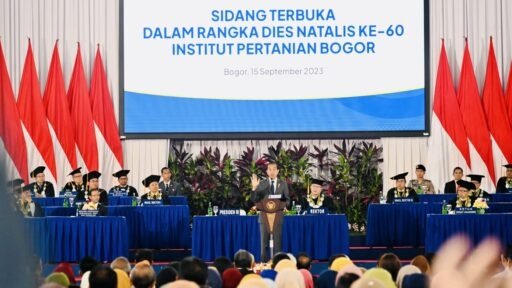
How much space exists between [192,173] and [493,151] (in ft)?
18.3

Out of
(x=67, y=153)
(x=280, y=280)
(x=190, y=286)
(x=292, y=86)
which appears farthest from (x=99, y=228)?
(x=190, y=286)

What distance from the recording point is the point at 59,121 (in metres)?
15.7

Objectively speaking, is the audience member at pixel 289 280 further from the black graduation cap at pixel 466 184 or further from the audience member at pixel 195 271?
the black graduation cap at pixel 466 184

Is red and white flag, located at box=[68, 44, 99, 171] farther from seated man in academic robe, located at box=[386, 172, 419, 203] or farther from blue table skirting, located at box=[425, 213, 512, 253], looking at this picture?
blue table skirting, located at box=[425, 213, 512, 253]

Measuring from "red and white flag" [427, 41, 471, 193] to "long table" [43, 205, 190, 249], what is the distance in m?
5.47

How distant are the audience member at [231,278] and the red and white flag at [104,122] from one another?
11327 mm

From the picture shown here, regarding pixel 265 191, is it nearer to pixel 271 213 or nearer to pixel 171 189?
pixel 271 213

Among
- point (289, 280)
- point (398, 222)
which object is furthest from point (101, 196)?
point (289, 280)

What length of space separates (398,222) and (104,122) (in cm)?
608

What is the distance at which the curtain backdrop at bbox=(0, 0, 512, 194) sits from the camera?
52.7 ft

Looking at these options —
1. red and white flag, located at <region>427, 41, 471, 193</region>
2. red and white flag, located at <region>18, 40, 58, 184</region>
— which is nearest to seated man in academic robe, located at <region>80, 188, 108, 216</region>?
red and white flag, located at <region>18, 40, 58, 184</region>

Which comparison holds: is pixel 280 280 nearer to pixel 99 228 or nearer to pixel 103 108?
pixel 99 228

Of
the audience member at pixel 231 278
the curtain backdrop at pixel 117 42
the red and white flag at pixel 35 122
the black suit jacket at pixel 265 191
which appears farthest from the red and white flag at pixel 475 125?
the audience member at pixel 231 278

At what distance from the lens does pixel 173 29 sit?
51.5 feet
